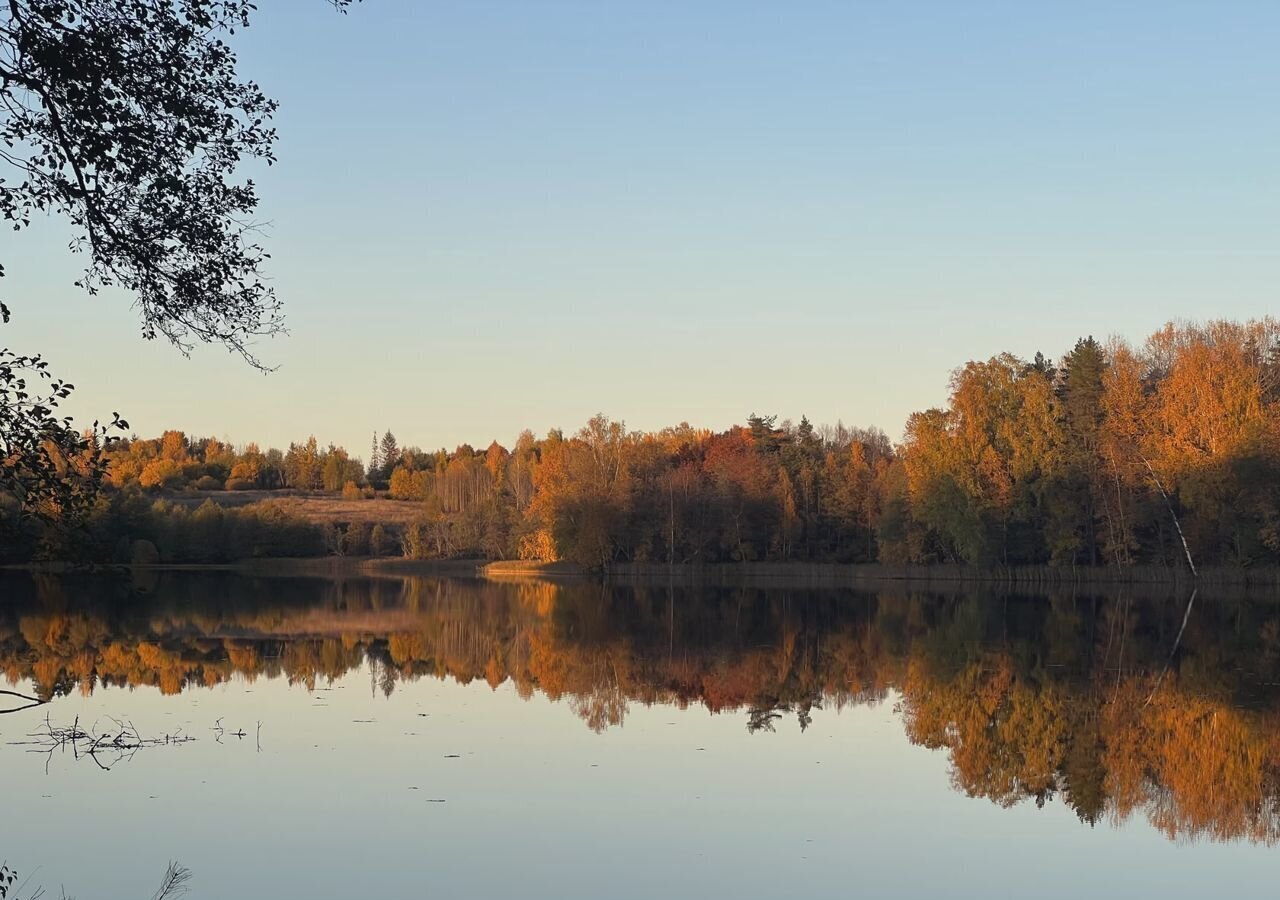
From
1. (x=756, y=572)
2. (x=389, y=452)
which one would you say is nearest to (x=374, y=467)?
(x=389, y=452)

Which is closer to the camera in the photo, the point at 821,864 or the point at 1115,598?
the point at 821,864

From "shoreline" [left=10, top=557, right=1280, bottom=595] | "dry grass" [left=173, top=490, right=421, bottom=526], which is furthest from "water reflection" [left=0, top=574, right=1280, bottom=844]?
"dry grass" [left=173, top=490, right=421, bottom=526]

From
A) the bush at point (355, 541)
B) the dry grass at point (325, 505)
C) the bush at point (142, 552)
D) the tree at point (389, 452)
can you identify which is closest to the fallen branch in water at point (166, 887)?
the bush at point (142, 552)

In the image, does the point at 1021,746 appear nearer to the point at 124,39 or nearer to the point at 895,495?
the point at 124,39

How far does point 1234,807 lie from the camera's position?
13805mm

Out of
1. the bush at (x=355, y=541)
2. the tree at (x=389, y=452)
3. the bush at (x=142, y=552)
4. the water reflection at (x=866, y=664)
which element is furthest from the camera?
the tree at (x=389, y=452)

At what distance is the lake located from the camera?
445 inches

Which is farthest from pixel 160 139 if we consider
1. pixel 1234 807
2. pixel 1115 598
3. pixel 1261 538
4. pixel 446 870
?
pixel 1261 538

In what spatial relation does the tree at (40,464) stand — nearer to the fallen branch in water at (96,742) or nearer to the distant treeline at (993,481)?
the fallen branch in water at (96,742)

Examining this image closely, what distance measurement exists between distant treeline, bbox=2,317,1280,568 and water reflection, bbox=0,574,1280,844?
10.6 meters

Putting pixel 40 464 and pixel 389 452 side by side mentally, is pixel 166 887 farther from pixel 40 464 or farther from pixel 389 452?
pixel 389 452

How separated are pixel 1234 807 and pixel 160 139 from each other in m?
12.4

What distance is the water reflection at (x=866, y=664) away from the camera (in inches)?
622

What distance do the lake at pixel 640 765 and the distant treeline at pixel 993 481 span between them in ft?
72.2
